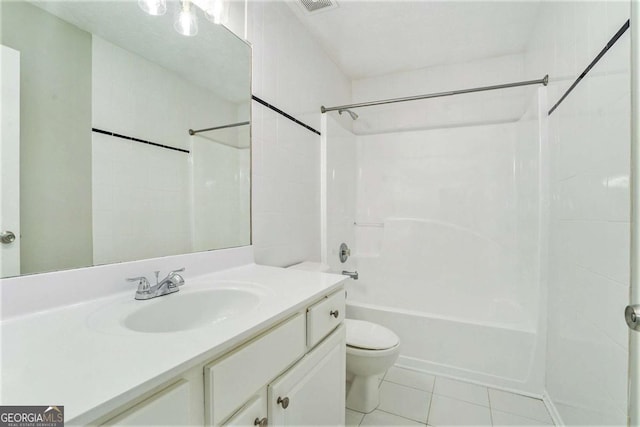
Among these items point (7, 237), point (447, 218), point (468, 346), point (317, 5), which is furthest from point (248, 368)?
point (447, 218)

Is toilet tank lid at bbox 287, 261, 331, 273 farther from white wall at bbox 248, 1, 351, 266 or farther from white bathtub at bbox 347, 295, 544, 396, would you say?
white bathtub at bbox 347, 295, 544, 396

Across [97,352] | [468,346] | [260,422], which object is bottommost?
[468,346]

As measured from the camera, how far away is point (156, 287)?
876 mm

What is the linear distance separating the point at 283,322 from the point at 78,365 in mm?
445

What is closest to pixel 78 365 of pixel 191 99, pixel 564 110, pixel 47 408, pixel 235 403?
pixel 47 408

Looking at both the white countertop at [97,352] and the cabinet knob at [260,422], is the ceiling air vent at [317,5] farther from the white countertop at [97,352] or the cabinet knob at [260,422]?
the cabinet knob at [260,422]

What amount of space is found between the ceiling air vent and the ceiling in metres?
0.03

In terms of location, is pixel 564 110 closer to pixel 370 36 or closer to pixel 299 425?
pixel 370 36

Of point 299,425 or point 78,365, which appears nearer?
point 78,365

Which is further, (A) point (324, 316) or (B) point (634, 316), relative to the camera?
(A) point (324, 316)

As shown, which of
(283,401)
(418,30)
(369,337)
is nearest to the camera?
(283,401)

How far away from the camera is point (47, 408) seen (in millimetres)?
376

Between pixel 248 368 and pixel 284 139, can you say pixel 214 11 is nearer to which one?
pixel 284 139

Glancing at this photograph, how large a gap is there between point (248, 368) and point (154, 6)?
4.09ft
